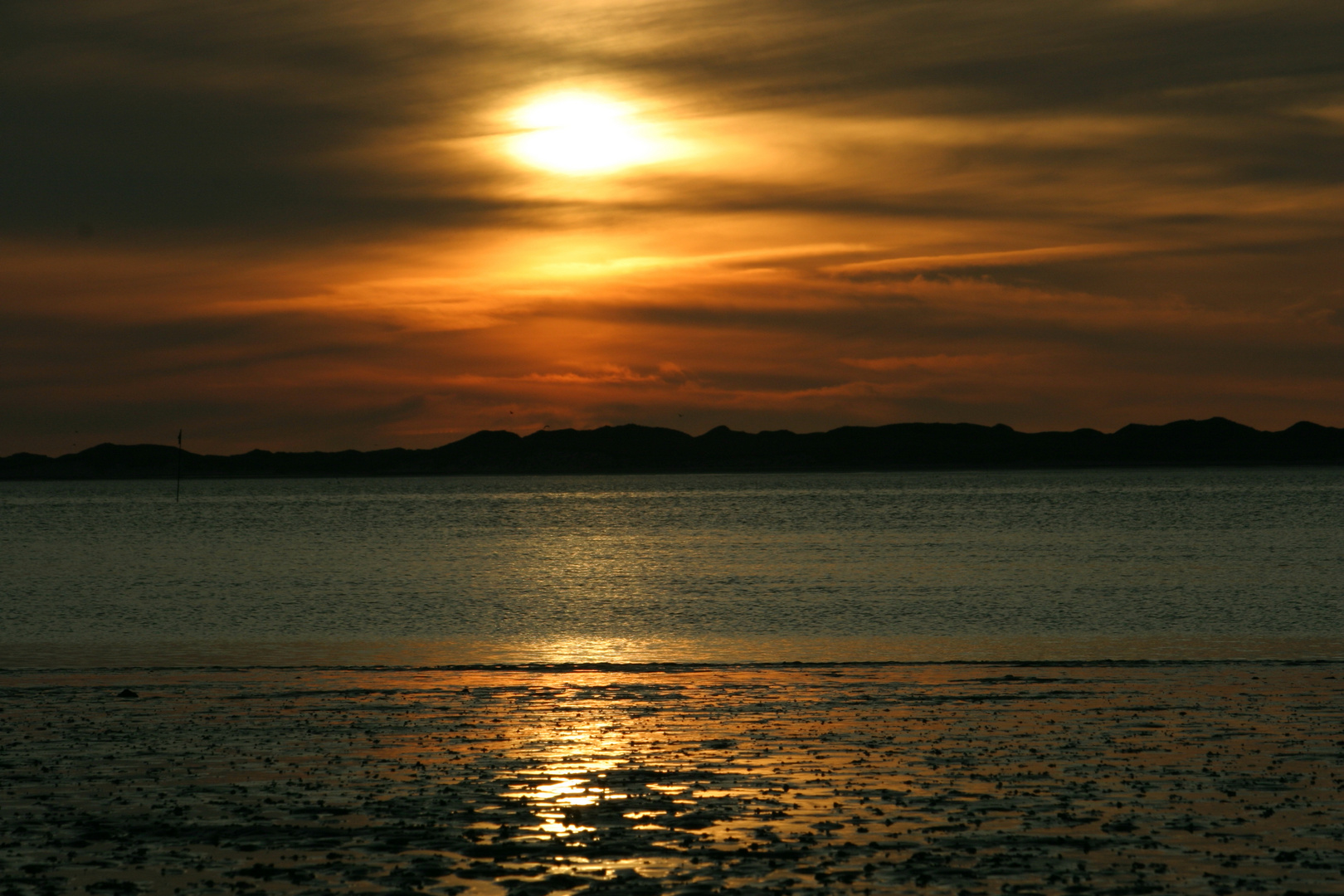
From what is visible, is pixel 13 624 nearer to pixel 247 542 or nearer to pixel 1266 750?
pixel 1266 750

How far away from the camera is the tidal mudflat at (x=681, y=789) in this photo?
45.8 feet

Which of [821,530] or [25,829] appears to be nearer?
[25,829]

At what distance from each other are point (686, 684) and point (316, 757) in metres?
10.9

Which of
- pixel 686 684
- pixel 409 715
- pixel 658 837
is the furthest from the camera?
pixel 686 684

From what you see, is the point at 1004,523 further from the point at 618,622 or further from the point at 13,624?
the point at 13,624

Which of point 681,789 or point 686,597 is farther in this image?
point 686,597

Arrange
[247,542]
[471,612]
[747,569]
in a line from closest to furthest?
[471,612] → [747,569] → [247,542]

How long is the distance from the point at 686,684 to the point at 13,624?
33581mm

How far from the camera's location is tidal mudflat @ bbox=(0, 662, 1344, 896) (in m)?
14.0

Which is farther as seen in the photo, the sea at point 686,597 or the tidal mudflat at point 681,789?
the sea at point 686,597

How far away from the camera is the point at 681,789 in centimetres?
1808

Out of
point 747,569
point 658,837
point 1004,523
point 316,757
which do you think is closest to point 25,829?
point 316,757

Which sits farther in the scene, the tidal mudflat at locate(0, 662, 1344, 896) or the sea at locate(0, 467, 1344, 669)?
the sea at locate(0, 467, 1344, 669)

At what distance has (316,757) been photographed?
2075 cm
